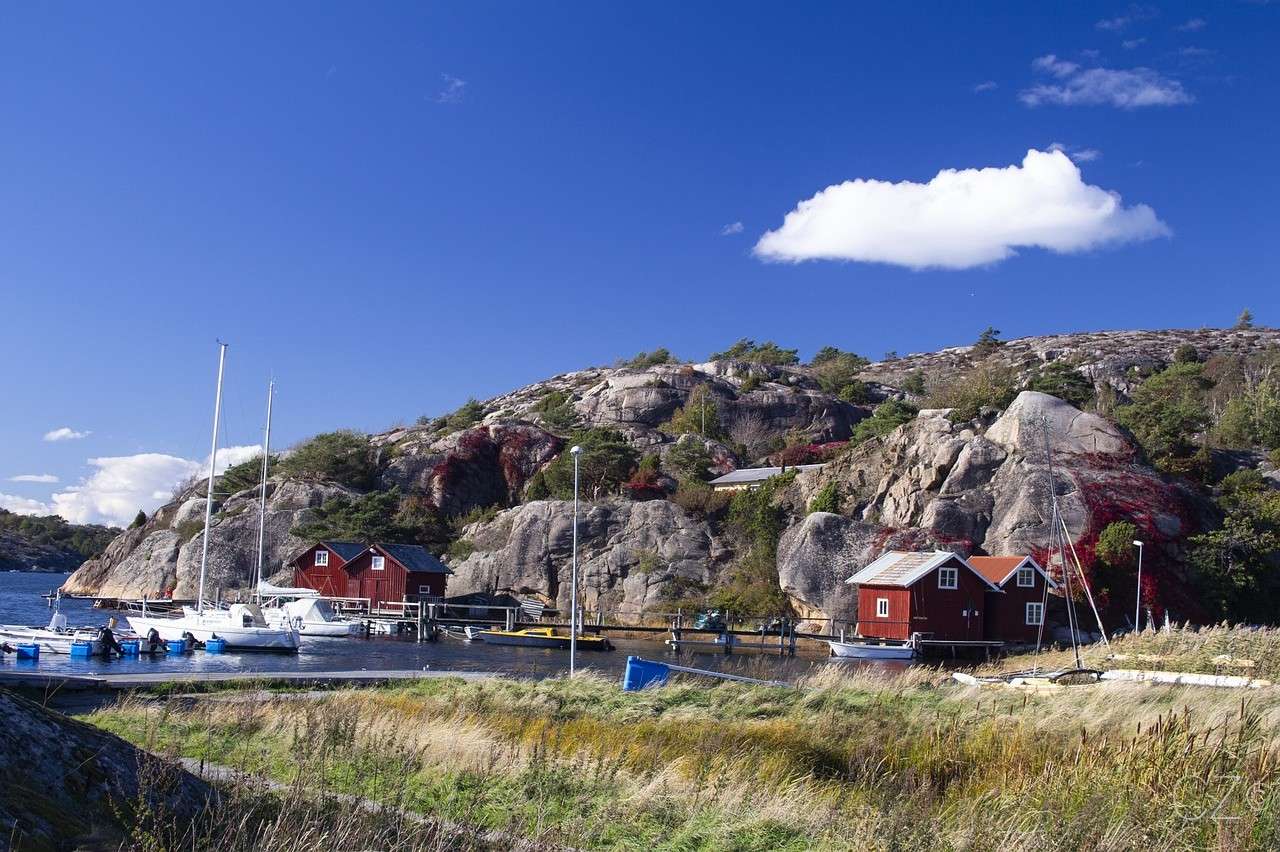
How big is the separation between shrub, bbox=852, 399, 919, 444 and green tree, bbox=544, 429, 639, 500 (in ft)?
64.8

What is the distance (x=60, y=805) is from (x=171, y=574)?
275 ft

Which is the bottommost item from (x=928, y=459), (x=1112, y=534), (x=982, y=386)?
(x=1112, y=534)

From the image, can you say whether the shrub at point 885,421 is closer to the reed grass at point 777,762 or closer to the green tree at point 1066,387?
the green tree at point 1066,387

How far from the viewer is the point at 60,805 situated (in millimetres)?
6434

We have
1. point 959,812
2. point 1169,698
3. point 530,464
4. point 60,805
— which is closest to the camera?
point 60,805

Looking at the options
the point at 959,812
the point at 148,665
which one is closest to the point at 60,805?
the point at 959,812

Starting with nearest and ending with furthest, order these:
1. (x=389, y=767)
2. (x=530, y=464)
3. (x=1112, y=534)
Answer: (x=389, y=767) → (x=1112, y=534) → (x=530, y=464)

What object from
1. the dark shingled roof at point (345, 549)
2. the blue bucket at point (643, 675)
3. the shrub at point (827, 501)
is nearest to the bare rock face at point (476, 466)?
the dark shingled roof at point (345, 549)

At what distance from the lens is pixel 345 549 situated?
73.0 m

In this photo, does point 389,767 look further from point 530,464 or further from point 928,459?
point 530,464

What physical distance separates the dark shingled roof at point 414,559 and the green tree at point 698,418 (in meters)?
32.9

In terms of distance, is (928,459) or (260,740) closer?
(260,740)

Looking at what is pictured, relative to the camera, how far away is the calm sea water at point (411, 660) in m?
37.5

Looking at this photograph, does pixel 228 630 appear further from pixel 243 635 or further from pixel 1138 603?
pixel 1138 603
